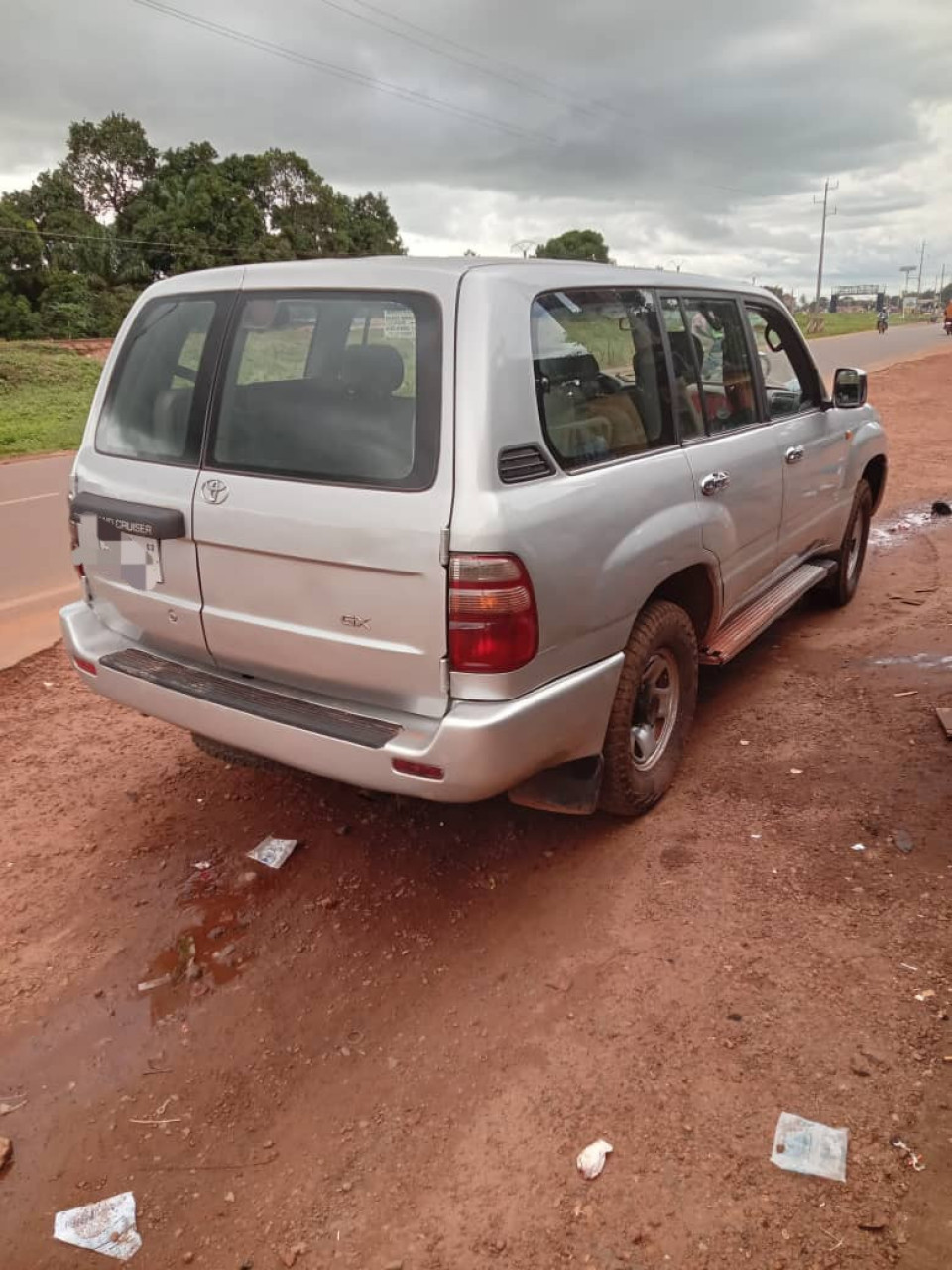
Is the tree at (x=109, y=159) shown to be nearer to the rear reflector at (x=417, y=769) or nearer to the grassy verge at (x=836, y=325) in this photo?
the grassy verge at (x=836, y=325)

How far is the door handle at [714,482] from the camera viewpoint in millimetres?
3547

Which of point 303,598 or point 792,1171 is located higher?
point 303,598

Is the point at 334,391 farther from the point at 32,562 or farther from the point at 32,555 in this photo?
the point at 32,555

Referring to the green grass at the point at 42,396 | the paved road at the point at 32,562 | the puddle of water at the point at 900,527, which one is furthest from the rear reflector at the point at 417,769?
the green grass at the point at 42,396

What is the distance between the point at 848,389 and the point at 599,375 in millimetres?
2629

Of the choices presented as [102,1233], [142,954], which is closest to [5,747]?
[142,954]

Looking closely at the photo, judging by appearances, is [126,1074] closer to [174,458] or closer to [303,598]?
[303,598]

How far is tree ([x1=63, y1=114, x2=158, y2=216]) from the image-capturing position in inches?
A: 1623

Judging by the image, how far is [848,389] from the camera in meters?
5.12

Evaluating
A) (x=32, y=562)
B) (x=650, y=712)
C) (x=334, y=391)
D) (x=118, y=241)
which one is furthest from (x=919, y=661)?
(x=118, y=241)

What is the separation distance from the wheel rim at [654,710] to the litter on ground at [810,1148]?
1369mm

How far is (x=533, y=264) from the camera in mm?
2998

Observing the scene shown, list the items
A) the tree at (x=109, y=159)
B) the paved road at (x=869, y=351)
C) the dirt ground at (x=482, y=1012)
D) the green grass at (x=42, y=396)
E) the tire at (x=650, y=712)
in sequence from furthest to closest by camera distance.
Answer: the tree at (x=109, y=159), the paved road at (x=869, y=351), the green grass at (x=42, y=396), the tire at (x=650, y=712), the dirt ground at (x=482, y=1012)

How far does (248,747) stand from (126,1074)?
0.94 m
